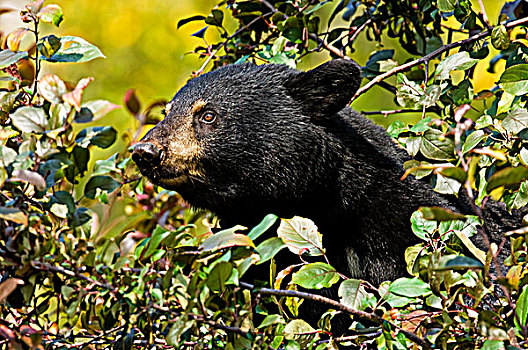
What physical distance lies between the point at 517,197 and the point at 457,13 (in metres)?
0.60

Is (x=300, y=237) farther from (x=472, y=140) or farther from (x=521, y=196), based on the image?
(x=521, y=196)

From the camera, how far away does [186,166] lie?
6.70 ft

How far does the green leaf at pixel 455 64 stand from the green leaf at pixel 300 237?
677 mm

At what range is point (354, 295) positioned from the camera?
124cm

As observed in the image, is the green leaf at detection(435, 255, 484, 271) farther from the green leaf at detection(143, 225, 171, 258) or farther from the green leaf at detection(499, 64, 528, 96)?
→ the green leaf at detection(499, 64, 528, 96)

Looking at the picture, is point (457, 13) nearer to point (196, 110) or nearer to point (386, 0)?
point (386, 0)

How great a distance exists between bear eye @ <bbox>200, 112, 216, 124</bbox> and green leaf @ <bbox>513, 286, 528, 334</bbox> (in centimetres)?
126

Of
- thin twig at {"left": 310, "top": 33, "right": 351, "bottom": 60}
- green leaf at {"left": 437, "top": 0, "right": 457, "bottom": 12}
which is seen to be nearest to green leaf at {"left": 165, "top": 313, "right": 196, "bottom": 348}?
green leaf at {"left": 437, "top": 0, "right": 457, "bottom": 12}

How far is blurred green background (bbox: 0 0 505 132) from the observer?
5.63 metres

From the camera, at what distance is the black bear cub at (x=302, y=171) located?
208 cm

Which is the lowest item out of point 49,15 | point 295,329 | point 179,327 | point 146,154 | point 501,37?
point 295,329

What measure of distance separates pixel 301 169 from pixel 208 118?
35 centimetres

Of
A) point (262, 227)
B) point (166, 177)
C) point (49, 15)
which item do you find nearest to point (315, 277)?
point (262, 227)

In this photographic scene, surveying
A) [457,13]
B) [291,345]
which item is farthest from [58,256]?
[457,13]
